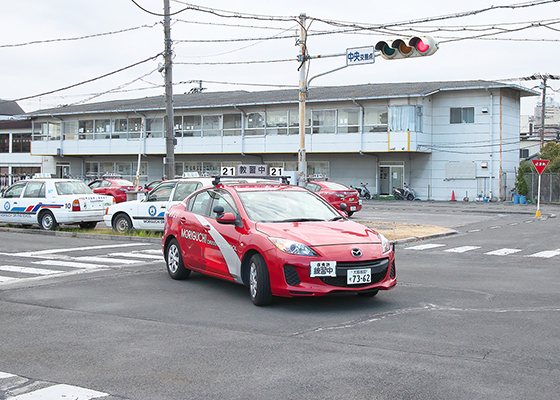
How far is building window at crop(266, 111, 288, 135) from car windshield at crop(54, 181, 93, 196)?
2793 cm

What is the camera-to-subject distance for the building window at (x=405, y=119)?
41.4 meters

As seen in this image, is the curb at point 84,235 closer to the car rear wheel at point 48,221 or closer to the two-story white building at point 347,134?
the car rear wheel at point 48,221

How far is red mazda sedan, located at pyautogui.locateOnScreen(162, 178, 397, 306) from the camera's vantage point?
7684 mm

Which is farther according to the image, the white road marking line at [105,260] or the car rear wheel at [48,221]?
the car rear wheel at [48,221]

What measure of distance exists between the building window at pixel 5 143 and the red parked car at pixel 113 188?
3549 centimetres

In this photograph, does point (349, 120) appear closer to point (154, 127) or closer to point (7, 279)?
point (154, 127)

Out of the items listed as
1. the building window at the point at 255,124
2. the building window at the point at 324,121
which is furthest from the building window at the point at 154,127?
the building window at the point at 324,121

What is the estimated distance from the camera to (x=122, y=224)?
1802cm

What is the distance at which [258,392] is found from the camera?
15.9ft

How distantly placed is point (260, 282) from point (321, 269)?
2.71 ft

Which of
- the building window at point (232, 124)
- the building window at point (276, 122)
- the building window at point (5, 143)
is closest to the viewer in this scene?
the building window at point (276, 122)

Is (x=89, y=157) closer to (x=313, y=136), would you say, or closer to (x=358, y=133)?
(x=313, y=136)

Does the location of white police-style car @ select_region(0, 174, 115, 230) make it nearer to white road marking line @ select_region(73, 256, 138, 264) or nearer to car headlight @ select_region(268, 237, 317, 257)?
white road marking line @ select_region(73, 256, 138, 264)

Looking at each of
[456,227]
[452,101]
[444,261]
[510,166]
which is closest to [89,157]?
[452,101]
